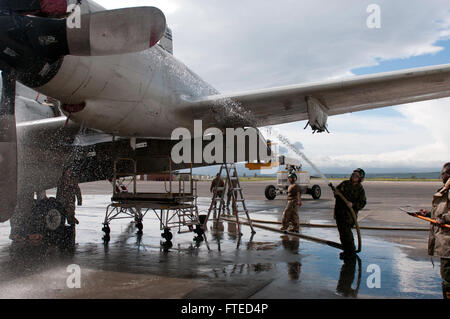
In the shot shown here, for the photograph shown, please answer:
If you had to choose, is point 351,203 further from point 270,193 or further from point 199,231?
point 270,193

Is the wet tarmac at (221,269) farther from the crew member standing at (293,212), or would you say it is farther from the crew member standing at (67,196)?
the crew member standing at (293,212)

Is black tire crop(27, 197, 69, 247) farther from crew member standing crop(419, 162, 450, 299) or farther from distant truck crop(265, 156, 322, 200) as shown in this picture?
distant truck crop(265, 156, 322, 200)

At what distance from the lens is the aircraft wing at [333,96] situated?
6434 millimetres

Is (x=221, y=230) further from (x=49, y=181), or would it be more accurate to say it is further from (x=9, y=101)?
(x=9, y=101)

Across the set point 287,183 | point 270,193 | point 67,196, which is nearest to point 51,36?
point 67,196

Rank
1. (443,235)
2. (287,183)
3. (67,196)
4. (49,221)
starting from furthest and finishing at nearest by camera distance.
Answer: (287,183) → (67,196) → (49,221) → (443,235)

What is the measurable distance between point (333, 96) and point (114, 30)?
13.7ft

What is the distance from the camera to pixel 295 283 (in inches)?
202

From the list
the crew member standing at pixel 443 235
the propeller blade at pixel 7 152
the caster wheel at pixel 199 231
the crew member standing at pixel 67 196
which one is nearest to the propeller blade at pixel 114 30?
the propeller blade at pixel 7 152

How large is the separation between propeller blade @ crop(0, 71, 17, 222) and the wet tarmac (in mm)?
1167

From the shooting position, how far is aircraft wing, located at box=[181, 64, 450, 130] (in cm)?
643

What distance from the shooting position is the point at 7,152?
4.65 metres

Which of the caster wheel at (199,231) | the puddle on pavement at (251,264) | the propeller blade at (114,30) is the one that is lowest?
the puddle on pavement at (251,264)

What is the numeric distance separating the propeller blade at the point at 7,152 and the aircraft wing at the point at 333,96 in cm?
Result: 304
